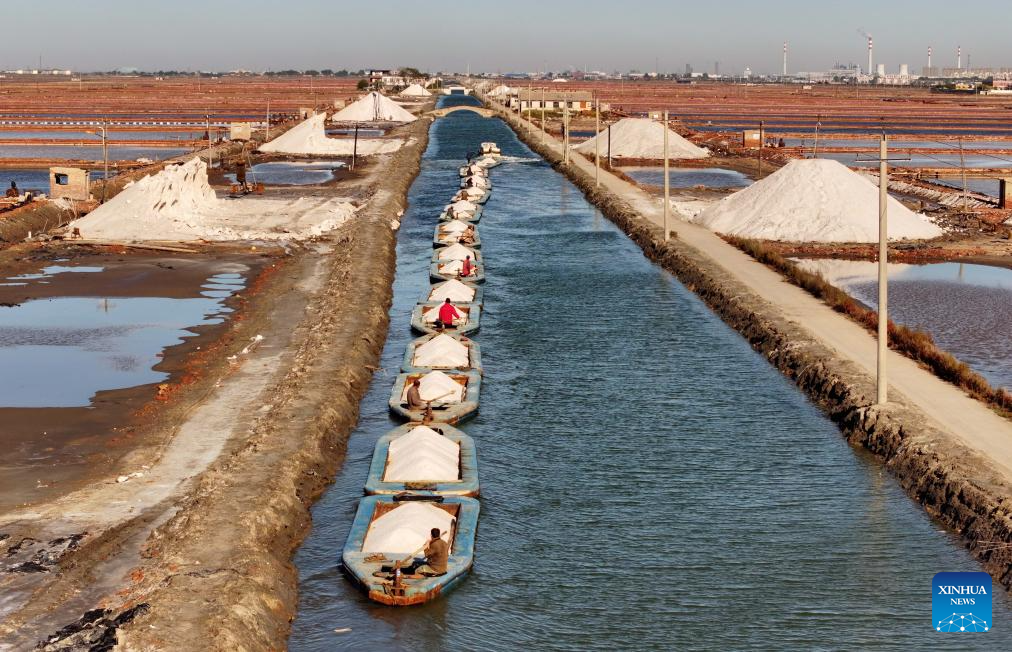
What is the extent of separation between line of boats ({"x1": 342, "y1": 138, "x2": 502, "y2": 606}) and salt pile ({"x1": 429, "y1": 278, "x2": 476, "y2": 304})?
143 cm

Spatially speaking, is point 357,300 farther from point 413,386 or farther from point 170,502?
point 170,502

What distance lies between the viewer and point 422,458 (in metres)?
25.5

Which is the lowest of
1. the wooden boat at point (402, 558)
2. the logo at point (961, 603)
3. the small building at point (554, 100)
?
the logo at point (961, 603)

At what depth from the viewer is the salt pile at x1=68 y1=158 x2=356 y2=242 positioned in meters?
57.1

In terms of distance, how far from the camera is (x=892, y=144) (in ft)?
396

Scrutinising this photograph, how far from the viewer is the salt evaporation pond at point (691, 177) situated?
8625 cm

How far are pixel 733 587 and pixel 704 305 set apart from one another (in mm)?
25196

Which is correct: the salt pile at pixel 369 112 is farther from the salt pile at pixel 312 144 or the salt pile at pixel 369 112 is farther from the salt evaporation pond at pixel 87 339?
the salt evaporation pond at pixel 87 339

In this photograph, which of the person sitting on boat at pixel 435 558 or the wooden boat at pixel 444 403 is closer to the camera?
the person sitting on boat at pixel 435 558

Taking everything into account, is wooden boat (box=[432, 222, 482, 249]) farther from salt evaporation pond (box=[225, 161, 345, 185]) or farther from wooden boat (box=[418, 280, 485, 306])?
salt evaporation pond (box=[225, 161, 345, 185])

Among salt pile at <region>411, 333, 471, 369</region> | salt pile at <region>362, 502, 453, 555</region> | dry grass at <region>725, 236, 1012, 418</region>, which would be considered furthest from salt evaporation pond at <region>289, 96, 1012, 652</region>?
dry grass at <region>725, 236, 1012, 418</region>

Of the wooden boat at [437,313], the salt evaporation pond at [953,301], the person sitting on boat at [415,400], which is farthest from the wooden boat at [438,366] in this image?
the salt evaporation pond at [953,301]

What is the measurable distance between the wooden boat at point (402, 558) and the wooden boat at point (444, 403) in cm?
527

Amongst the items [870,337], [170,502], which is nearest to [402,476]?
[170,502]
